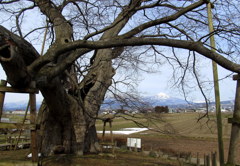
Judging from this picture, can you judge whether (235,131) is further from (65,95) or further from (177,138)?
(177,138)

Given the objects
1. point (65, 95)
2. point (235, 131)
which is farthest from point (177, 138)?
point (235, 131)

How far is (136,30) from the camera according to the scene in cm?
674

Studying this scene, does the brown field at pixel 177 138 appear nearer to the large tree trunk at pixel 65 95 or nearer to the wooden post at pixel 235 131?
the wooden post at pixel 235 131

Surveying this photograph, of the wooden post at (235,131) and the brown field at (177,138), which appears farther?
the brown field at (177,138)

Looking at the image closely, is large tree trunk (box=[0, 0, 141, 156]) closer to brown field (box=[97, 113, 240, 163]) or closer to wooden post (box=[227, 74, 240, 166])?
brown field (box=[97, 113, 240, 163])

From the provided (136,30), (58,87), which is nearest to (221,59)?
(136,30)

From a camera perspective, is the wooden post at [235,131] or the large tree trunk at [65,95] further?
the large tree trunk at [65,95]

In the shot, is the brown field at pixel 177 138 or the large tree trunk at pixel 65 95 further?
the brown field at pixel 177 138

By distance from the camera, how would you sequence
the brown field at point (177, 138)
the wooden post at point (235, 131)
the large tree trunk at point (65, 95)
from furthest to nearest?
1. the brown field at point (177, 138)
2. the large tree trunk at point (65, 95)
3. the wooden post at point (235, 131)

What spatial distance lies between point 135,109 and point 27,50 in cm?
469

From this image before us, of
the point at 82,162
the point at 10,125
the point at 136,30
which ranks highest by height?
the point at 136,30

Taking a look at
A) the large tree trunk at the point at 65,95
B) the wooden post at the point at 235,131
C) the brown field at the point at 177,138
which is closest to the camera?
the wooden post at the point at 235,131

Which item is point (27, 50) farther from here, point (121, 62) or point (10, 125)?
point (121, 62)


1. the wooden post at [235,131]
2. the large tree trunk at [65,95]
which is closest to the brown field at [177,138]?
the wooden post at [235,131]
